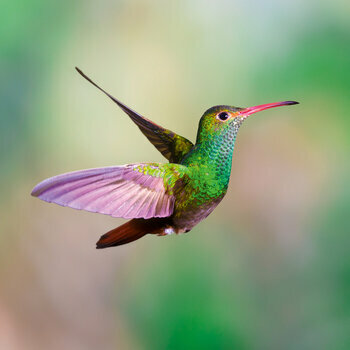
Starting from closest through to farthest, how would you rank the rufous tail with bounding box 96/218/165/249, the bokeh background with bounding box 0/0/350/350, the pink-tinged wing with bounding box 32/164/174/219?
the pink-tinged wing with bounding box 32/164/174/219 < the rufous tail with bounding box 96/218/165/249 < the bokeh background with bounding box 0/0/350/350

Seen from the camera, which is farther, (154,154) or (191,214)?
(154,154)

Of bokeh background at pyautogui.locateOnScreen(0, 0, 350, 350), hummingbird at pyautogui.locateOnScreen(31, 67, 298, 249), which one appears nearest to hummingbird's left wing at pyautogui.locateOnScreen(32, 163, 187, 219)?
hummingbird at pyautogui.locateOnScreen(31, 67, 298, 249)

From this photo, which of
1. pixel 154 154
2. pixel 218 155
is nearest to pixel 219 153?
pixel 218 155

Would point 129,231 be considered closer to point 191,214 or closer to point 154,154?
point 191,214

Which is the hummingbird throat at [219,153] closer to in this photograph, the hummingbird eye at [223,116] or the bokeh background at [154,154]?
the hummingbird eye at [223,116]

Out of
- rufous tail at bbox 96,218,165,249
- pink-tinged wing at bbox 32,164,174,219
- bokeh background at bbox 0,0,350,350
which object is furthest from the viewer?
bokeh background at bbox 0,0,350,350

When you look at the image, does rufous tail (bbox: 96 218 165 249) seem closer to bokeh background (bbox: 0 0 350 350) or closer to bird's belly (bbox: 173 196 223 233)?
bird's belly (bbox: 173 196 223 233)

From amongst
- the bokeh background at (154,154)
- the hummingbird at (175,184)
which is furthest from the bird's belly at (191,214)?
the bokeh background at (154,154)
